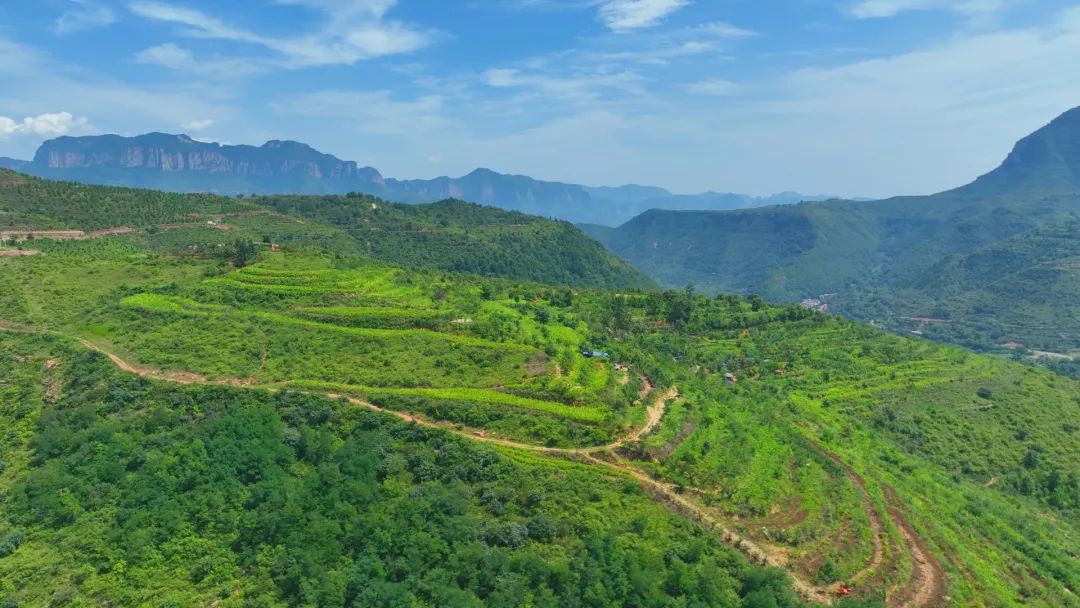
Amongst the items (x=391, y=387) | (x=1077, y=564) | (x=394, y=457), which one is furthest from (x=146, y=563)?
(x=1077, y=564)

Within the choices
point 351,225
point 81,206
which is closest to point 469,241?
point 351,225

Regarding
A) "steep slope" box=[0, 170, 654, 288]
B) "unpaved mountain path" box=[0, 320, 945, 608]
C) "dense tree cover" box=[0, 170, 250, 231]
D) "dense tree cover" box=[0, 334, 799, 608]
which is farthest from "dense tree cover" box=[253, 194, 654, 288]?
"dense tree cover" box=[0, 334, 799, 608]

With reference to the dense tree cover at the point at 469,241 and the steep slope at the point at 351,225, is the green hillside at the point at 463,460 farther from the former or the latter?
the dense tree cover at the point at 469,241

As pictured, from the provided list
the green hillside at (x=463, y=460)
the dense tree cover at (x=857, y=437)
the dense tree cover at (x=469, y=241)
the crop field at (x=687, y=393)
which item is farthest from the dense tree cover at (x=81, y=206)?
the dense tree cover at (x=857, y=437)

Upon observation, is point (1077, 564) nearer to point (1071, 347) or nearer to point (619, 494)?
point (619, 494)

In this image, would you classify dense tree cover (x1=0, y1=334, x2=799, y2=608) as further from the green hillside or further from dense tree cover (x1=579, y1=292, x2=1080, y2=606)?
dense tree cover (x1=579, y1=292, x2=1080, y2=606)

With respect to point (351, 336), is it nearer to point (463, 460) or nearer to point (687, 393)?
point (463, 460)
